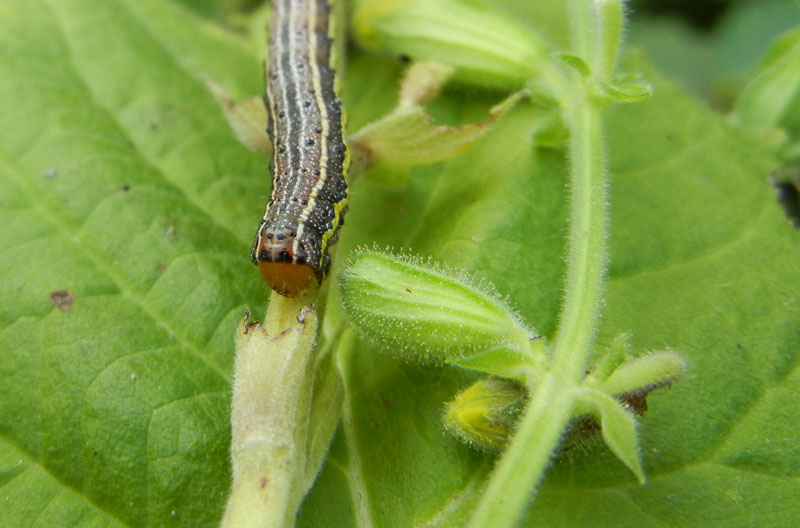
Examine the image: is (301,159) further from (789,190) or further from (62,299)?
(789,190)

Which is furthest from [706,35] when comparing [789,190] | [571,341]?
[571,341]

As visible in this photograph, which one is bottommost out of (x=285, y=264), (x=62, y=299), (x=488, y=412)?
(x=62, y=299)

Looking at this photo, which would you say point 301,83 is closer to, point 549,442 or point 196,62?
point 196,62

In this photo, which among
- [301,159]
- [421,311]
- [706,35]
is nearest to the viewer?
[421,311]

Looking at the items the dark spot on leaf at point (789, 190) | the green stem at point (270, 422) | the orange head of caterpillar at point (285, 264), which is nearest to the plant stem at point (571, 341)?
the green stem at point (270, 422)

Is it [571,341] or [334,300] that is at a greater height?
[571,341]

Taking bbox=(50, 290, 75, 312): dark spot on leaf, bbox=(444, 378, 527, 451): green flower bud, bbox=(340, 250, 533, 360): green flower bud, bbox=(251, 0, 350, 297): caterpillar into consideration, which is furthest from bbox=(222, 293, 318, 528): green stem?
bbox=(50, 290, 75, 312): dark spot on leaf

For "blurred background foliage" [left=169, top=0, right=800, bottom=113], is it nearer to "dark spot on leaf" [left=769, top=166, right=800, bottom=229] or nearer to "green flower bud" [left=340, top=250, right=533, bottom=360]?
"dark spot on leaf" [left=769, top=166, right=800, bottom=229]
